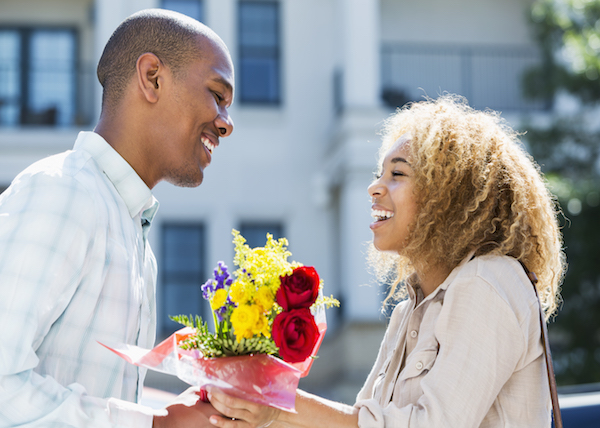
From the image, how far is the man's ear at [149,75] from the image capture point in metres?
2.62

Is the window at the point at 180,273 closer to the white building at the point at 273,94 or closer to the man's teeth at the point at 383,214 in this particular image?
the white building at the point at 273,94

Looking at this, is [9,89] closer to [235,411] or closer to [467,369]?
[235,411]

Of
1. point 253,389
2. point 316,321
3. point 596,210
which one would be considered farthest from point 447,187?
point 596,210

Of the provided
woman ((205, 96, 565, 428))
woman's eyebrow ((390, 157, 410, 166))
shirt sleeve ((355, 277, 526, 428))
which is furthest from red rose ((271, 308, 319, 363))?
woman's eyebrow ((390, 157, 410, 166))

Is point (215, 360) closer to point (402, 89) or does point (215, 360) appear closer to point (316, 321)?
point (316, 321)

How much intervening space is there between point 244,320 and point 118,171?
2.36ft

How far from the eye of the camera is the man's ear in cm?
262

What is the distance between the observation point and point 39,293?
2.06 m

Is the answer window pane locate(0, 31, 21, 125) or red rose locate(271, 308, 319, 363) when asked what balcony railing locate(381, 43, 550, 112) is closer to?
window pane locate(0, 31, 21, 125)

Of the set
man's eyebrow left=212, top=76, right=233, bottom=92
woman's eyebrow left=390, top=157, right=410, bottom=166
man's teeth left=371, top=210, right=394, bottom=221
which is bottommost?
man's teeth left=371, top=210, right=394, bottom=221

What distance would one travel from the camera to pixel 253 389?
2223mm

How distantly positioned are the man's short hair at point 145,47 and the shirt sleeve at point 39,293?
0.57 meters

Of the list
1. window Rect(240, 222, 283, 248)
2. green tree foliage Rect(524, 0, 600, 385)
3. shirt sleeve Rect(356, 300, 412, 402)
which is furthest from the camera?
window Rect(240, 222, 283, 248)

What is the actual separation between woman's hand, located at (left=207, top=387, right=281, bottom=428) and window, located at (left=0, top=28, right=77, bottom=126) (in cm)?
1225
